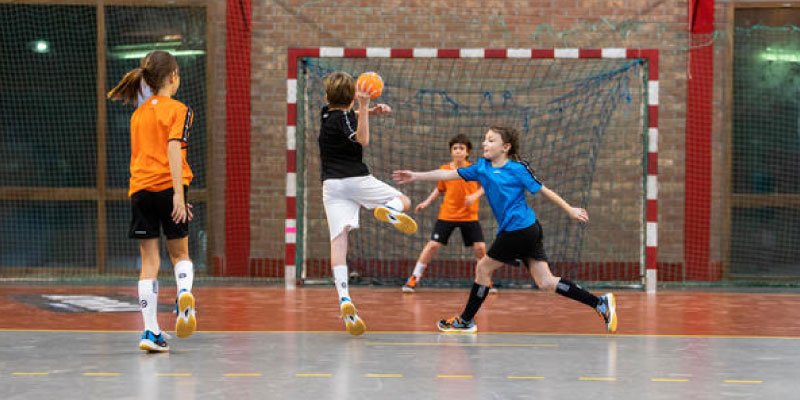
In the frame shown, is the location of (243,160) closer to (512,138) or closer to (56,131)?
(56,131)

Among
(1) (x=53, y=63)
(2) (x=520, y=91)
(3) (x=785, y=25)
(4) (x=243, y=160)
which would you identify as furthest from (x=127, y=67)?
(3) (x=785, y=25)

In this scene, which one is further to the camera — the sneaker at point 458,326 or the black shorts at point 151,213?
the sneaker at point 458,326

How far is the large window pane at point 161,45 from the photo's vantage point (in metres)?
14.1

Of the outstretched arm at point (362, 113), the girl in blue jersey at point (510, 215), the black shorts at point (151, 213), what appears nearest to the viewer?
the black shorts at point (151, 213)

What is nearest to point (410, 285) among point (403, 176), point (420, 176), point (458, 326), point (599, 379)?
point (458, 326)

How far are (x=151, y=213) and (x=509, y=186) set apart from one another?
257 cm

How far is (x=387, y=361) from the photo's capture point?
693cm

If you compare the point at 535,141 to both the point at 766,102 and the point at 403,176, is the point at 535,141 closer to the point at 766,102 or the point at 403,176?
the point at 766,102

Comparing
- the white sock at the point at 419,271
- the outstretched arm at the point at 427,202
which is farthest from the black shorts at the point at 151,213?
the white sock at the point at 419,271

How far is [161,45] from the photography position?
1411 centimetres

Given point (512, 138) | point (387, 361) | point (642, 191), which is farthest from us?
point (642, 191)

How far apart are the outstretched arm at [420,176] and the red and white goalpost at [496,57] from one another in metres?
4.44

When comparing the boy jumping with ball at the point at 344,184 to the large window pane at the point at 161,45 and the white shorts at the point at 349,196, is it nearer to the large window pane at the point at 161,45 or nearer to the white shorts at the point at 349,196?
the white shorts at the point at 349,196

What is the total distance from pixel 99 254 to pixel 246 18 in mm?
3415
